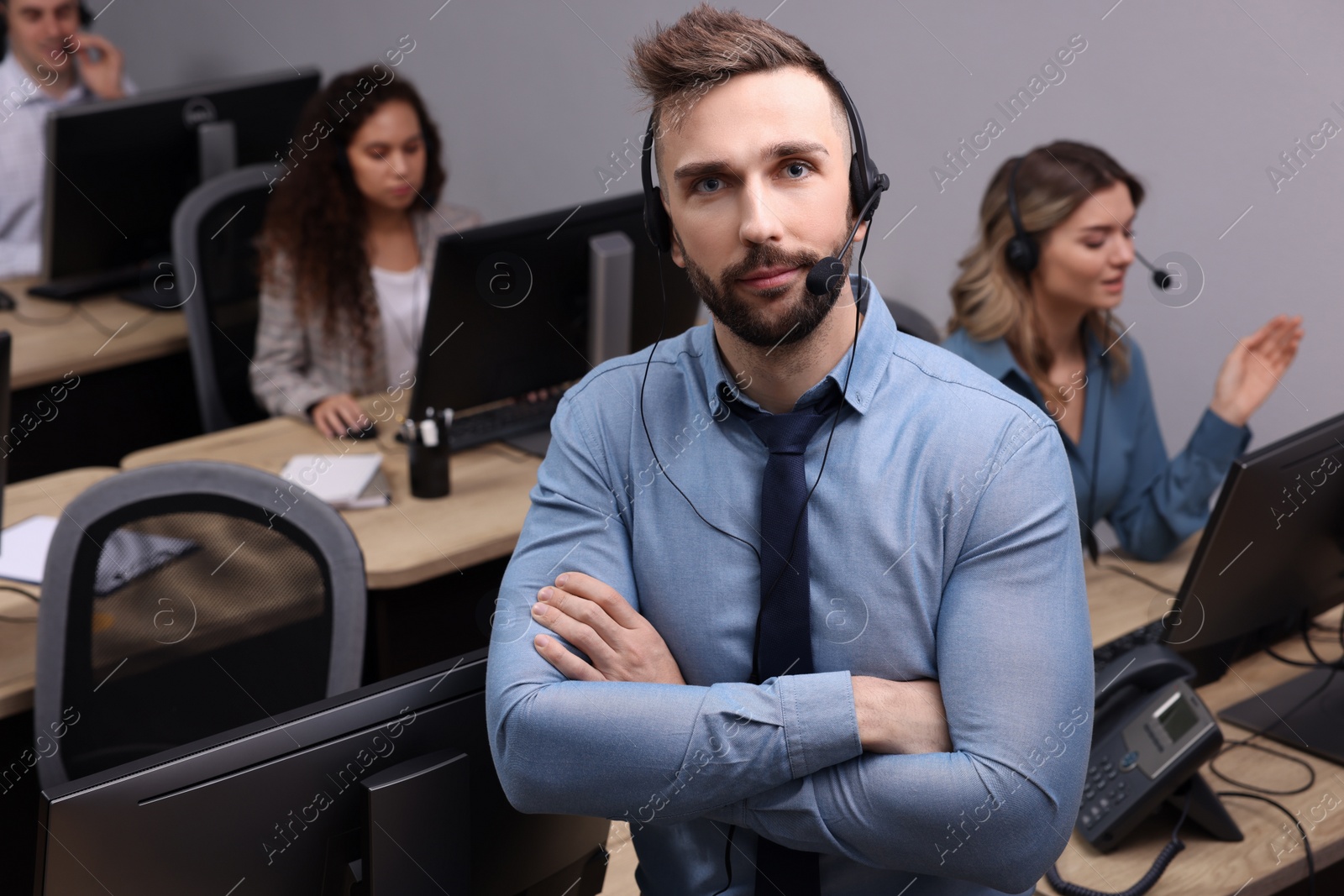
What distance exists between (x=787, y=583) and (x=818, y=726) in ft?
0.52

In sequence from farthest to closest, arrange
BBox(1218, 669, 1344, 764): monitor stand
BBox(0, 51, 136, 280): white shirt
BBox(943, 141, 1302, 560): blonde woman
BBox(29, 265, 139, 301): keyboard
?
BBox(0, 51, 136, 280): white shirt, BBox(29, 265, 139, 301): keyboard, BBox(943, 141, 1302, 560): blonde woman, BBox(1218, 669, 1344, 764): monitor stand

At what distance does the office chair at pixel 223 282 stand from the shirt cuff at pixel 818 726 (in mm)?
2252

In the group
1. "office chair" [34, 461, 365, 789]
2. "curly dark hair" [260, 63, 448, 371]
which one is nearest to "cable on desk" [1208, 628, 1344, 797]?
"office chair" [34, 461, 365, 789]

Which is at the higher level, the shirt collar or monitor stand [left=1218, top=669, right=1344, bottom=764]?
the shirt collar

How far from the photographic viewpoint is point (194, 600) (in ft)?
5.82

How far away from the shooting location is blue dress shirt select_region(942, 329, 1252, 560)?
2293 millimetres

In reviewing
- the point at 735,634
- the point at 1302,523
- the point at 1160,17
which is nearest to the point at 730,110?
the point at 735,634

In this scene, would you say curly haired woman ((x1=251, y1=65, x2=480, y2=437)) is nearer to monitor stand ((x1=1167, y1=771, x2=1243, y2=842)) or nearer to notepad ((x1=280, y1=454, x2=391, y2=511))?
notepad ((x1=280, y1=454, x2=391, y2=511))

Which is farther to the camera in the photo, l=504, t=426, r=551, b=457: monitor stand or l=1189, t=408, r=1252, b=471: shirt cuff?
l=504, t=426, r=551, b=457: monitor stand

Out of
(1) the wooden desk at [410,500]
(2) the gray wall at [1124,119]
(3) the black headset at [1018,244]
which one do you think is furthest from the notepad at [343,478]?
(3) the black headset at [1018,244]

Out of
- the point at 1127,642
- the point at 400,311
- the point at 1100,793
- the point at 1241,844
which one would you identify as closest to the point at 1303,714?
the point at 1127,642

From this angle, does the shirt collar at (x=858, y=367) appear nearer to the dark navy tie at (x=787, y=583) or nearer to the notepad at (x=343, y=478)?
the dark navy tie at (x=787, y=583)

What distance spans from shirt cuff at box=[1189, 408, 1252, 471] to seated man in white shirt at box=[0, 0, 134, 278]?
350 cm

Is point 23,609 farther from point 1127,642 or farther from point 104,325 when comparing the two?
point 1127,642
